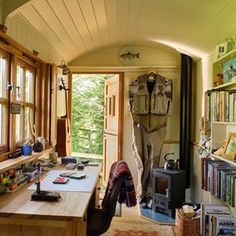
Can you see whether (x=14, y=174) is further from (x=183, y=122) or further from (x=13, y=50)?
(x=183, y=122)

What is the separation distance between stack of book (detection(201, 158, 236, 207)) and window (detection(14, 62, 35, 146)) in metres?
1.79

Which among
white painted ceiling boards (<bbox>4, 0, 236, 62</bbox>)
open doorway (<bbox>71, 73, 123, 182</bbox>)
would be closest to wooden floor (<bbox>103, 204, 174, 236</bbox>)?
white painted ceiling boards (<bbox>4, 0, 236, 62</bbox>)

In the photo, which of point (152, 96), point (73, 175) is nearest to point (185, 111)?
point (152, 96)

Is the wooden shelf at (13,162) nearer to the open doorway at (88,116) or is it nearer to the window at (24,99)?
the window at (24,99)

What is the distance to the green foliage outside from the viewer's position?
694cm

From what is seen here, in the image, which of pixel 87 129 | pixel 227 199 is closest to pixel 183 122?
pixel 227 199

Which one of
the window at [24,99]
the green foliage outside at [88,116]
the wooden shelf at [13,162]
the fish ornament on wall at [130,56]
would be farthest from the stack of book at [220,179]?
the green foliage outside at [88,116]

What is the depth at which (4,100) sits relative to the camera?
2223mm

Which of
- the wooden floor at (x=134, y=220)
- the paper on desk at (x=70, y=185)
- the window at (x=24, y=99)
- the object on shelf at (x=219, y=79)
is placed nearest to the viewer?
the paper on desk at (x=70, y=185)

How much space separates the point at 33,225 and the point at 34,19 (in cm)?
172

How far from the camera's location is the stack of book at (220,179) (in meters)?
2.20

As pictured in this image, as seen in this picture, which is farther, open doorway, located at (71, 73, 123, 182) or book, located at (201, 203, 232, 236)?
open doorway, located at (71, 73, 123, 182)

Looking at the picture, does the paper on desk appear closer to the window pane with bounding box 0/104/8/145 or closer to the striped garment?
the striped garment

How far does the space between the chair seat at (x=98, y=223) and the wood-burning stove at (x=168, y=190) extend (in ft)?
4.90
